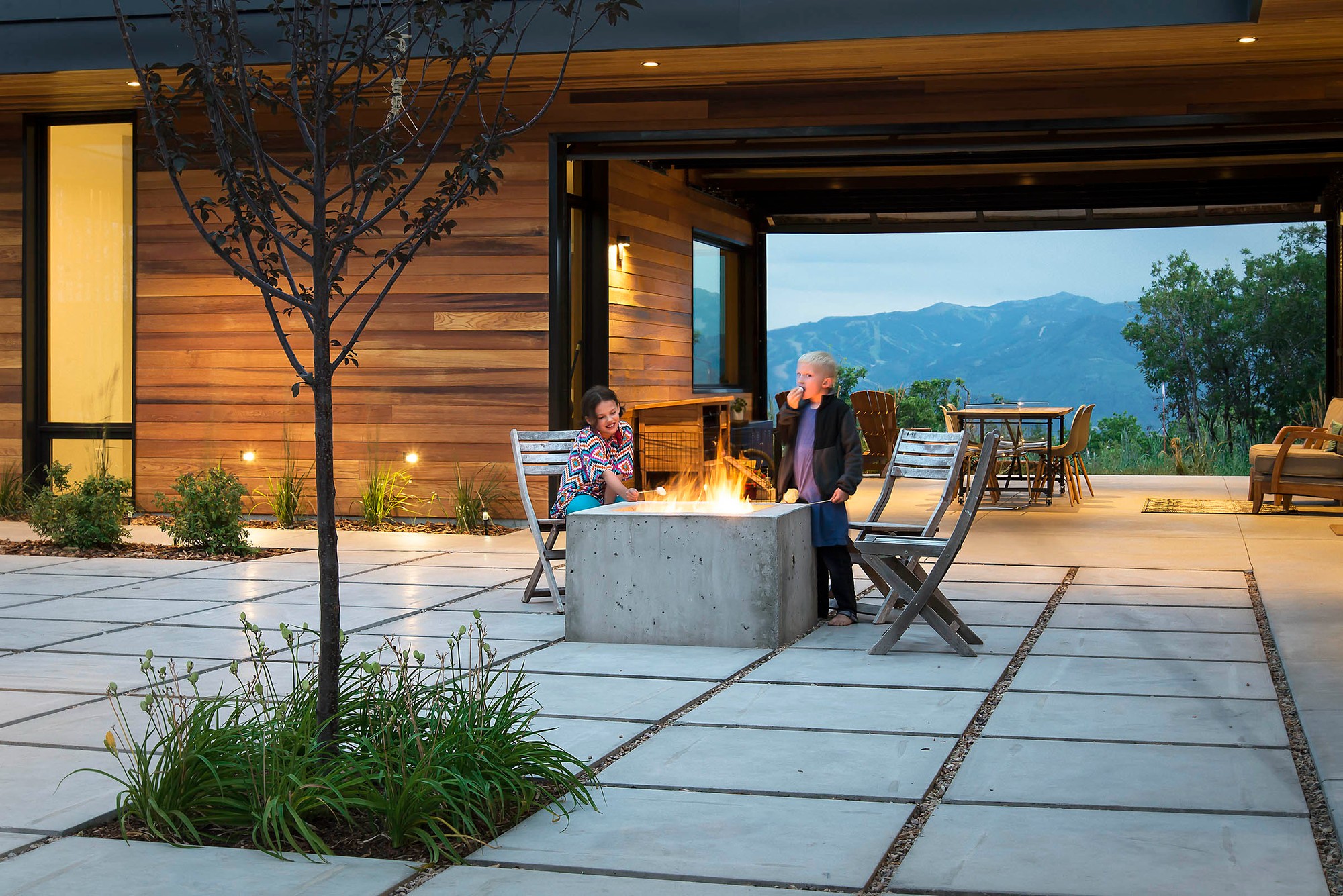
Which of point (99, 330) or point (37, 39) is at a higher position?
point (37, 39)

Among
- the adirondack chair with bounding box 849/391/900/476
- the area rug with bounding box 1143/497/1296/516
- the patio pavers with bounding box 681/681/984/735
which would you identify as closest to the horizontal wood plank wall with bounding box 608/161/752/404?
the adirondack chair with bounding box 849/391/900/476

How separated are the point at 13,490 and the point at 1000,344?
2990cm

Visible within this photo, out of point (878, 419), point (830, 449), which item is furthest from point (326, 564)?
point (878, 419)

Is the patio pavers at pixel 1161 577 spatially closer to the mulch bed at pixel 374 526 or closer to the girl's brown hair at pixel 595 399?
the girl's brown hair at pixel 595 399

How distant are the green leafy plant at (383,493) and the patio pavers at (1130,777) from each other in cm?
689

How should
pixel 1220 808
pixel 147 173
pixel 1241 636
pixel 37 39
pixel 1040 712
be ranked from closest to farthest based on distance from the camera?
pixel 1220 808 → pixel 1040 712 → pixel 1241 636 → pixel 37 39 → pixel 147 173

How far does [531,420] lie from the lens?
33.2 ft

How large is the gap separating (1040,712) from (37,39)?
8.30 meters

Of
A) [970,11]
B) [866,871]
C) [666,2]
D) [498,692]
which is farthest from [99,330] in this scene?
[866,871]

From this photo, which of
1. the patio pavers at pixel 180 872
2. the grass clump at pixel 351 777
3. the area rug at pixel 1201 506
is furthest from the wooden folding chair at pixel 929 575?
the area rug at pixel 1201 506

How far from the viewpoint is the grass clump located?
3031 millimetres

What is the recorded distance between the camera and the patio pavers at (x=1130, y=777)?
3305mm

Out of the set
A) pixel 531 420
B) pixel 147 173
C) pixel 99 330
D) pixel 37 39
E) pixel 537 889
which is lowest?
pixel 537 889

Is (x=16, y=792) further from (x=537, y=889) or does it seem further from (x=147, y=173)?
(x=147, y=173)
